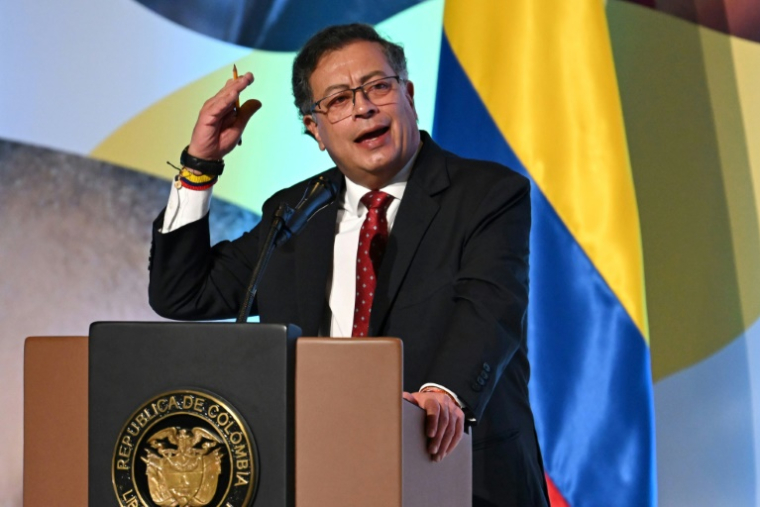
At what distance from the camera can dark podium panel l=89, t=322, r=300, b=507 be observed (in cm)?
100

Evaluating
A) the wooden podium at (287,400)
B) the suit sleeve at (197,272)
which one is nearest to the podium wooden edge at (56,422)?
the wooden podium at (287,400)

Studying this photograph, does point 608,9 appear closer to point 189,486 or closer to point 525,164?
point 525,164

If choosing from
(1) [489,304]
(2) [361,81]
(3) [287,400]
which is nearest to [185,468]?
(3) [287,400]

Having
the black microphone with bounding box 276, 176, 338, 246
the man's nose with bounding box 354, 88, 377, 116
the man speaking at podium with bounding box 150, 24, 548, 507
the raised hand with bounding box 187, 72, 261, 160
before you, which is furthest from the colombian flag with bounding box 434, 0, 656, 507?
the black microphone with bounding box 276, 176, 338, 246

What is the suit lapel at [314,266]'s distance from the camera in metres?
1.79

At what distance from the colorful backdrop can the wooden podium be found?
144 cm

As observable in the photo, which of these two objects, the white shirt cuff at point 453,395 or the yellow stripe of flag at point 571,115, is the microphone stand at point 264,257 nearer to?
the white shirt cuff at point 453,395

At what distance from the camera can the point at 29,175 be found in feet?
10.1

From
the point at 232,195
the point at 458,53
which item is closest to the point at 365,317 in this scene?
the point at 458,53

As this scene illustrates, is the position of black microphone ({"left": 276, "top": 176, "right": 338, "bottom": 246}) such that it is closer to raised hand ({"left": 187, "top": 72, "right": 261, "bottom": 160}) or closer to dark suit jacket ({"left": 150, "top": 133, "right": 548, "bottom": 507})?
dark suit jacket ({"left": 150, "top": 133, "right": 548, "bottom": 507})

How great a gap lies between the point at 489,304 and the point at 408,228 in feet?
0.96

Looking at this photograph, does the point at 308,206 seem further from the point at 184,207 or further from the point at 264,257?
the point at 184,207

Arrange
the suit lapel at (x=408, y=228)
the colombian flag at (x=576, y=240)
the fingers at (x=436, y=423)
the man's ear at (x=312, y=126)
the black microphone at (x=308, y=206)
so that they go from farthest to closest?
1. the colombian flag at (x=576, y=240)
2. the man's ear at (x=312, y=126)
3. the suit lapel at (x=408, y=228)
4. the black microphone at (x=308, y=206)
5. the fingers at (x=436, y=423)

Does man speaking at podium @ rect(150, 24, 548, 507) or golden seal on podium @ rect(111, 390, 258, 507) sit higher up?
man speaking at podium @ rect(150, 24, 548, 507)
